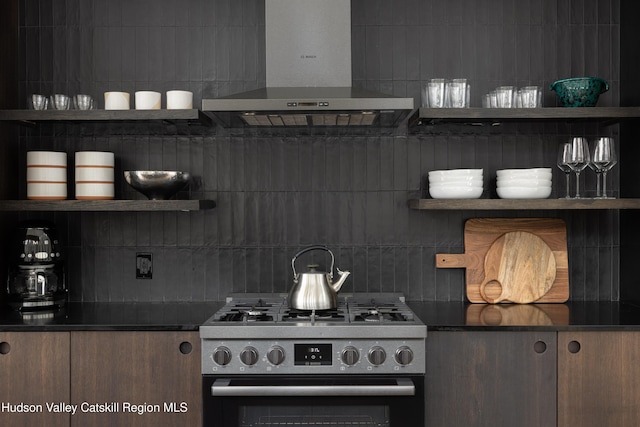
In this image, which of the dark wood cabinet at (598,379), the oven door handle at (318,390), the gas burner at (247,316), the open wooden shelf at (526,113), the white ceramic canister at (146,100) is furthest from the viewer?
the white ceramic canister at (146,100)

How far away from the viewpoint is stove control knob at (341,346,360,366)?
2568mm

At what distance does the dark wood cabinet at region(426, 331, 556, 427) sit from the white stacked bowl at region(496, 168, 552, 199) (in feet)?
2.21

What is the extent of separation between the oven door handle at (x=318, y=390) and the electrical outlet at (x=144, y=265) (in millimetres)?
965

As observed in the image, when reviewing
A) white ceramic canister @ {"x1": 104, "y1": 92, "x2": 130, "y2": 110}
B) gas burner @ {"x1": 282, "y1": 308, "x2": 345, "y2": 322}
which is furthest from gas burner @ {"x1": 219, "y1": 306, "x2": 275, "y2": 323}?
white ceramic canister @ {"x1": 104, "y1": 92, "x2": 130, "y2": 110}

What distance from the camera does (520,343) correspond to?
104 inches

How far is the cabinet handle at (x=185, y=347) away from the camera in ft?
8.74

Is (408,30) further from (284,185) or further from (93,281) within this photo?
(93,281)

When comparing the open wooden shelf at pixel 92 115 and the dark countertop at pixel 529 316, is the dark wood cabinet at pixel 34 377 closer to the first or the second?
the open wooden shelf at pixel 92 115

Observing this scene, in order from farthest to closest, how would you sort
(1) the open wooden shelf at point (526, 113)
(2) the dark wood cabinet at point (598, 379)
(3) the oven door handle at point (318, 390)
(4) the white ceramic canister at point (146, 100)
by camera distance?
1. (4) the white ceramic canister at point (146, 100)
2. (1) the open wooden shelf at point (526, 113)
3. (2) the dark wood cabinet at point (598, 379)
4. (3) the oven door handle at point (318, 390)

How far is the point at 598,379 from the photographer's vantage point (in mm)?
2645

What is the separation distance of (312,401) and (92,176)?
142 centimetres

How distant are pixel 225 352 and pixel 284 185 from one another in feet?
3.27

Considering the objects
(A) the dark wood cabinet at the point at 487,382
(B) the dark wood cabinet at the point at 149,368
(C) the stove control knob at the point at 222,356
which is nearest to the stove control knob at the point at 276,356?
(C) the stove control knob at the point at 222,356

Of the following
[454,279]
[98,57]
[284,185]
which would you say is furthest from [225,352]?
[98,57]
